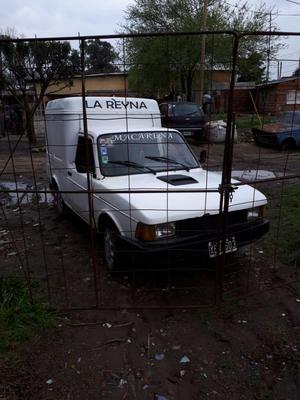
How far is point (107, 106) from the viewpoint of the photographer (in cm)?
551

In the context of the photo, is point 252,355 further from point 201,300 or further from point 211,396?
point 201,300

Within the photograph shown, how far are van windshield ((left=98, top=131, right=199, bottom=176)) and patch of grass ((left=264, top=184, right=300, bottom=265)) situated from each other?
1568 mm


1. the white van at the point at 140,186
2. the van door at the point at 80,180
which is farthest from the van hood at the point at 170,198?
the van door at the point at 80,180

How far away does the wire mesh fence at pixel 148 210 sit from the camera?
3.48 metres

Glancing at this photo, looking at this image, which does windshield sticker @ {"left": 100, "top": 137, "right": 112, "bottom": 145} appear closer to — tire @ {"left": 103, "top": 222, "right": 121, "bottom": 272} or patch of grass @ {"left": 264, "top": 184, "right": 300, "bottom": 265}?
tire @ {"left": 103, "top": 222, "right": 121, "bottom": 272}

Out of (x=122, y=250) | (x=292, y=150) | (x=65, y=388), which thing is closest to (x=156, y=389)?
(x=65, y=388)

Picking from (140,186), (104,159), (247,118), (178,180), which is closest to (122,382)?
(140,186)

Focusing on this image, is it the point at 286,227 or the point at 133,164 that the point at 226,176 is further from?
the point at 286,227

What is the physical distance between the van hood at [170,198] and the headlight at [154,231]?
0.07 metres

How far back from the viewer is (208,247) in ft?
12.1

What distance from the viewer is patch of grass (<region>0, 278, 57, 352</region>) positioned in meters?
3.11

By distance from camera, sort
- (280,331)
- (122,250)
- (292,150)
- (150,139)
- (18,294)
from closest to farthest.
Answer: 1. (280,331)
2. (18,294)
3. (122,250)
4. (150,139)
5. (292,150)

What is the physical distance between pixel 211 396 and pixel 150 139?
312 cm

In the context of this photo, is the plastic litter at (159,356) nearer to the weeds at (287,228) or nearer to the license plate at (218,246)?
the license plate at (218,246)
